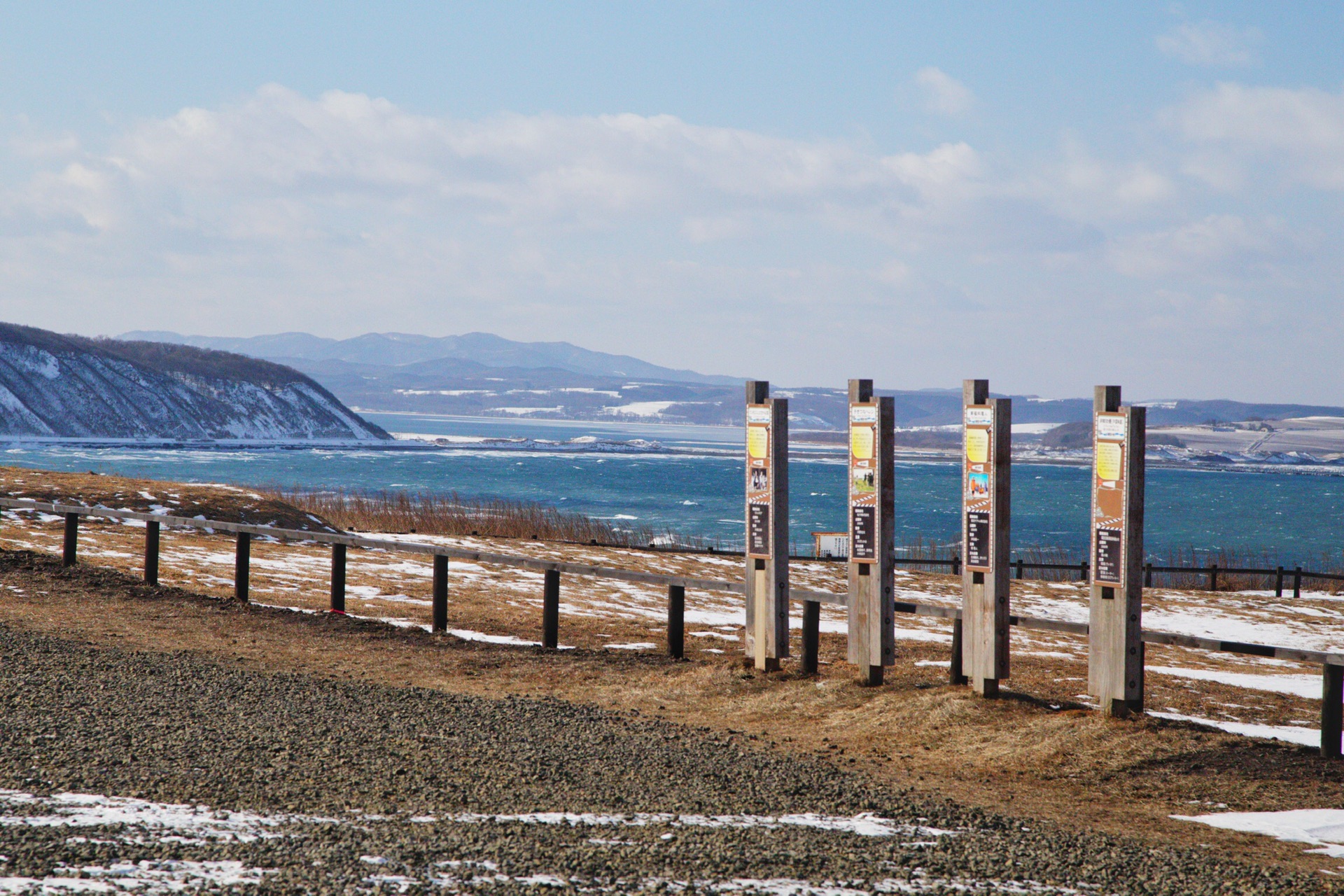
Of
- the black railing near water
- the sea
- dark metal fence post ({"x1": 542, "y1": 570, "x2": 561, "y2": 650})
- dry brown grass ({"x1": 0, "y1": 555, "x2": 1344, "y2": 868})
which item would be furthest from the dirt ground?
the sea

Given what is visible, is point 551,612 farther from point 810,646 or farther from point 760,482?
point 810,646

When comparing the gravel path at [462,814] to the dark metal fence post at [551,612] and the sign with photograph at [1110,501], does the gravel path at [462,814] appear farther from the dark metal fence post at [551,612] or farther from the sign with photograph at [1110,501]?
the dark metal fence post at [551,612]

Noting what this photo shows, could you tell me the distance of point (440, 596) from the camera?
44.0ft

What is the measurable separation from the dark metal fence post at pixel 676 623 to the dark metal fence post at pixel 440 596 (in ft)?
9.15

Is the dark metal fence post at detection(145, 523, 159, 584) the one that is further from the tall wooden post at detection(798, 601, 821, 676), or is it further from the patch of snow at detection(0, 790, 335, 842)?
the patch of snow at detection(0, 790, 335, 842)

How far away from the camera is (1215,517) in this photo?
99375 mm

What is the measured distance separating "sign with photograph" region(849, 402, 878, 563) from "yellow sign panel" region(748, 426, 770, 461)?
871mm

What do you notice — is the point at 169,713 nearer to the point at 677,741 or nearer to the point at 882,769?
the point at 677,741

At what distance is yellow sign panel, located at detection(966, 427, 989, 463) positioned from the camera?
32.7ft

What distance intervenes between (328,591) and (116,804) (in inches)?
475

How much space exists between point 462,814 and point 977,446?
5755mm

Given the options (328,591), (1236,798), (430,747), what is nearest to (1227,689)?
(1236,798)

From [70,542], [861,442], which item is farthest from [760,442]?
[70,542]

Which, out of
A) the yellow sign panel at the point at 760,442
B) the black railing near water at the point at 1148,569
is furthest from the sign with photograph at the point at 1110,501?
the black railing near water at the point at 1148,569
